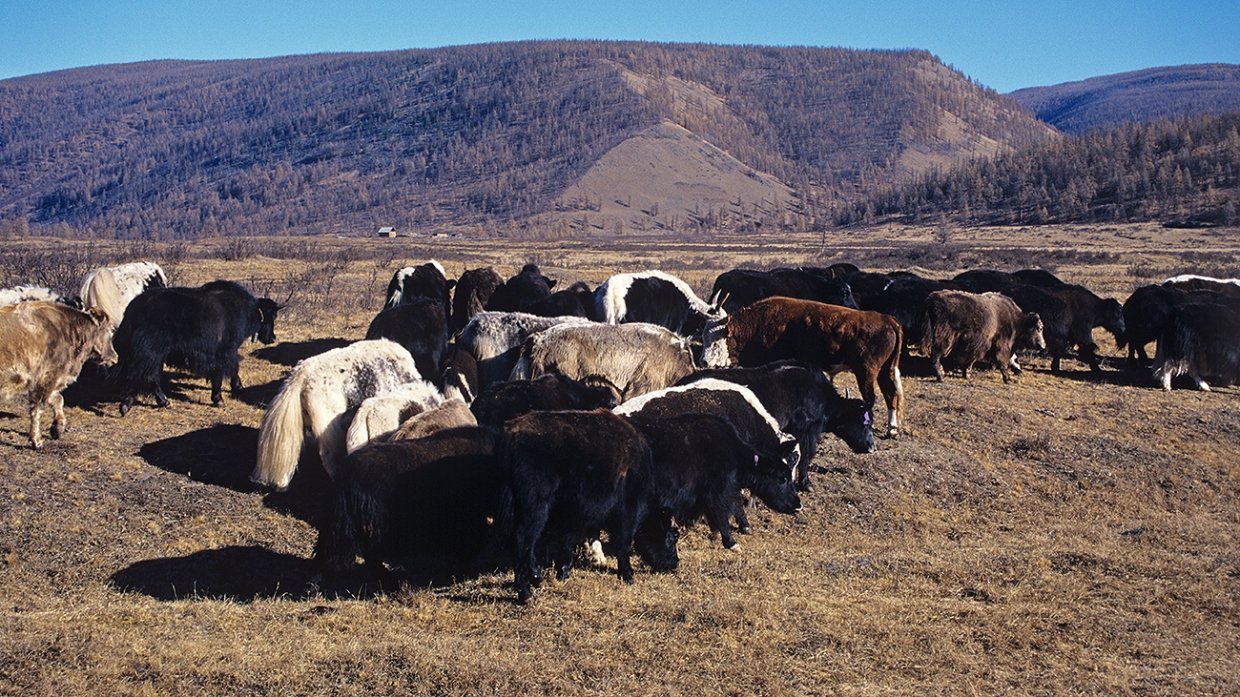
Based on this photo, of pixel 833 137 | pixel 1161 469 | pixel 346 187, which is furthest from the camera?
pixel 833 137

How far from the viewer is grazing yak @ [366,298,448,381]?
13938 millimetres

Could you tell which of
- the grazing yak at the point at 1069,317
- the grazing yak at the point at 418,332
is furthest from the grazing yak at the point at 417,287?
the grazing yak at the point at 1069,317

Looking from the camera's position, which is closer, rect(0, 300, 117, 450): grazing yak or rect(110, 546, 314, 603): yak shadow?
rect(110, 546, 314, 603): yak shadow

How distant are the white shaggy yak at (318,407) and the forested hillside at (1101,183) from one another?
7415 centimetres

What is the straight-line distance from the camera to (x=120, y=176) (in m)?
190

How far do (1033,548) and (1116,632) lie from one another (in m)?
2.43

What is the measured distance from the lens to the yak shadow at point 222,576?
7828 mm

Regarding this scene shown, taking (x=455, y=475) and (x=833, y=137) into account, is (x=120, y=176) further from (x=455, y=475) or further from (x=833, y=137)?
(x=455, y=475)

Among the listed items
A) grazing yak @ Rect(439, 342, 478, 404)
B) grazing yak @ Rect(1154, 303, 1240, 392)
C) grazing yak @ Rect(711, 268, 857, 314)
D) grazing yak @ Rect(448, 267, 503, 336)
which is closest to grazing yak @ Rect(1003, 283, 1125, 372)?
grazing yak @ Rect(1154, 303, 1240, 392)

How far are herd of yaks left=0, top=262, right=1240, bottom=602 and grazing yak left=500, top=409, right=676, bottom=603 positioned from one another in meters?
0.02

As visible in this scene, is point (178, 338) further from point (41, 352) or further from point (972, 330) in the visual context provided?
point (972, 330)

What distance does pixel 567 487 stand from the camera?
7.72 m

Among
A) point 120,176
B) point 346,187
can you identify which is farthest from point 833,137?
point 120,176

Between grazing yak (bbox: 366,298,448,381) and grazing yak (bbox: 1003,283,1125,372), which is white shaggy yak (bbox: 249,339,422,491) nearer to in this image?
grazing yak (bbox: 366,298,448,381)
